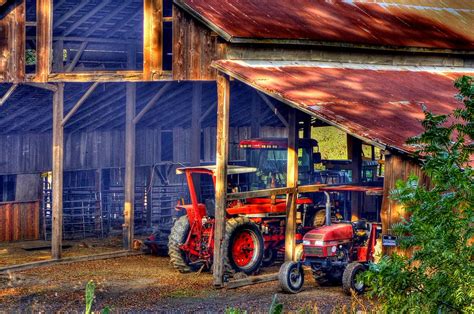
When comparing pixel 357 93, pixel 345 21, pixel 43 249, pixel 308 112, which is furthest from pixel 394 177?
pixel 43 249

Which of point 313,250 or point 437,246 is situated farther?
point 313,250

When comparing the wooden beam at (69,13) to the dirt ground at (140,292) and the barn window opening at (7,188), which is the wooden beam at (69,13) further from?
the dirt ground at (140,292)

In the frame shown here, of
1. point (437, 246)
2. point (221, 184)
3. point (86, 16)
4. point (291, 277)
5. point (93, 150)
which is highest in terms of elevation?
point (86, 16)

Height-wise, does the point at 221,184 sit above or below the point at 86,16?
below

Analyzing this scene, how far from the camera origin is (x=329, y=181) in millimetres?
27453

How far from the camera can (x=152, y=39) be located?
2283cm

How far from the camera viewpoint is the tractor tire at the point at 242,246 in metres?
21.6

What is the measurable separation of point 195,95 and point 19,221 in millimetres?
6659

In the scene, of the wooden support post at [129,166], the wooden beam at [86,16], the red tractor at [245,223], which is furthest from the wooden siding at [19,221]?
the red tractor at [245,223]

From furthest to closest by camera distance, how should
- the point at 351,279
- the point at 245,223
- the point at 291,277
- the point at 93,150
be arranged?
the point at 93,150, the point at 245,223, the point at 291,277, the point at 351,279

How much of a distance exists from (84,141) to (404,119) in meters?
11.7

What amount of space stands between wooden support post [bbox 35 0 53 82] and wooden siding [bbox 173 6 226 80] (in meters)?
3.32

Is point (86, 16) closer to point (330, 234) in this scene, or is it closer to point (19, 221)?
point (19, 221)

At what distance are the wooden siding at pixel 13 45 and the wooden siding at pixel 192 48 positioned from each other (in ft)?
13.3
